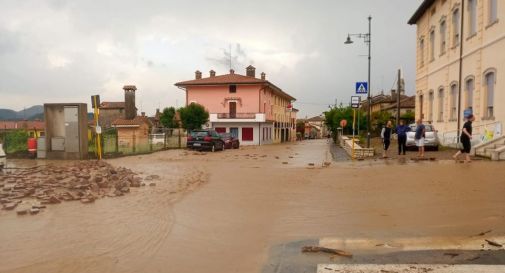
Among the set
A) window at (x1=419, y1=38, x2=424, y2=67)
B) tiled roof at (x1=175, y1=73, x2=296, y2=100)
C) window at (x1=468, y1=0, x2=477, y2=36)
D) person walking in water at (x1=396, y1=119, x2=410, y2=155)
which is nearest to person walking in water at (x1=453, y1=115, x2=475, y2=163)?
person walking in water at (x1=396, y1=119, x2=410, y2=155)

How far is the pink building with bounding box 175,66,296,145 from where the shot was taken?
5353 centimetres

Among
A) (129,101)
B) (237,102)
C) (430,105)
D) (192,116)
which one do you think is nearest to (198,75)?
(237,102)

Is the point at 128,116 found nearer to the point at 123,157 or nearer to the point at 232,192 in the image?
the point at 123,157

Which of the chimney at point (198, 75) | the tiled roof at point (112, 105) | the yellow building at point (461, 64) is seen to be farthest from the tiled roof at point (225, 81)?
the tiled roof at point (112, 105)

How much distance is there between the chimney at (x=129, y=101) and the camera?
5216 cm

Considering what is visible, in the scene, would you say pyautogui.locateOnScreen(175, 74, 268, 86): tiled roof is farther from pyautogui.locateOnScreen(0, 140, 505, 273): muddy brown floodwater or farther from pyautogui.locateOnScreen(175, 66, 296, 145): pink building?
pyautogui.locateOnScreen(0, 140, 505, 273): muddy brown floodwater

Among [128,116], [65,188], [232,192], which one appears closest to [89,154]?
[65,188]

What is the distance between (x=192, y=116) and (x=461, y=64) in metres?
30.0

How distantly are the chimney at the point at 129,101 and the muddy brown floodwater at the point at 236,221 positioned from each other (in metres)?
42.7

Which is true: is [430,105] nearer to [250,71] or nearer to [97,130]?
[97,130]

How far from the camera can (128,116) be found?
52.7m

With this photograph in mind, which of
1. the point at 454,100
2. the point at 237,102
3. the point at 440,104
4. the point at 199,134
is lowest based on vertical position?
the point at 199,134

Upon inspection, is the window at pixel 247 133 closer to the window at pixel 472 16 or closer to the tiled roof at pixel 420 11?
the tiled roof at pixel 420 11

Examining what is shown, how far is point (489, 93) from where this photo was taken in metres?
19.5
